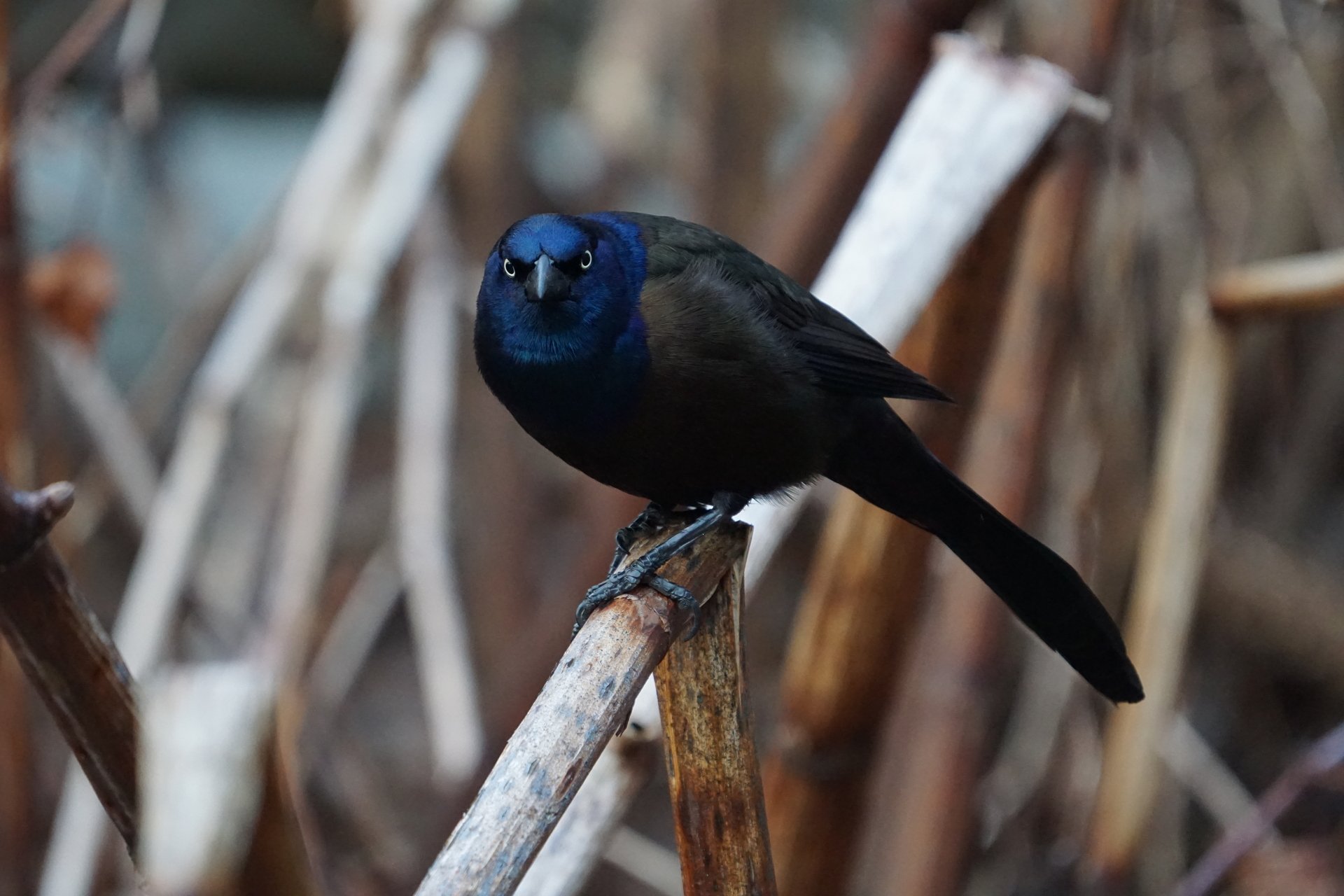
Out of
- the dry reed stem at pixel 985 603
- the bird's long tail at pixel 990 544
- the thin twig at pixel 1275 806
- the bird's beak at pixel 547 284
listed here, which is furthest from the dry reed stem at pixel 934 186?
the thin twig at pixel 1275 806

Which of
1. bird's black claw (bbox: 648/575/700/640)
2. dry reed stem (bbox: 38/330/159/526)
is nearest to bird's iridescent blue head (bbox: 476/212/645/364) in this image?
bird's black claw (bbox: 648/575/700/640)

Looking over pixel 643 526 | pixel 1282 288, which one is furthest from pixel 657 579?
pixel 1282 288

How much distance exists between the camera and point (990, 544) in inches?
75.9

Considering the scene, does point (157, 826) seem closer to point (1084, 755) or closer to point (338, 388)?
point (338, 388)

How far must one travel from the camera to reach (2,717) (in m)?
2.15

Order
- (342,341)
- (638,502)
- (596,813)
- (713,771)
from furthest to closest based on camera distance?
(638,502) → (342,341) → (596,813) → (713,771)

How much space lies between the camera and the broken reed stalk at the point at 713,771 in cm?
122

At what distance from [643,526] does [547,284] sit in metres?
0.46

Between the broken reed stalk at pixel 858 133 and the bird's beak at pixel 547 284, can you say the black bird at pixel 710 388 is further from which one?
the broken reed stalk at pixel 858 133

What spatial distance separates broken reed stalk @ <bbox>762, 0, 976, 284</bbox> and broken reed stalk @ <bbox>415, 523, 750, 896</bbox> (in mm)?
1120

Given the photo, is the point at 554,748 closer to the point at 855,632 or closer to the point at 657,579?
the point at 657,579

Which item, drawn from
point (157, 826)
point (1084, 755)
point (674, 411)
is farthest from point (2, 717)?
point (1084, 755)

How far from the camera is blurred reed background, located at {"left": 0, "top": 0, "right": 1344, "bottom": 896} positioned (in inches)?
80.6

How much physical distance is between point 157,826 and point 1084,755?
2262 millimetres
